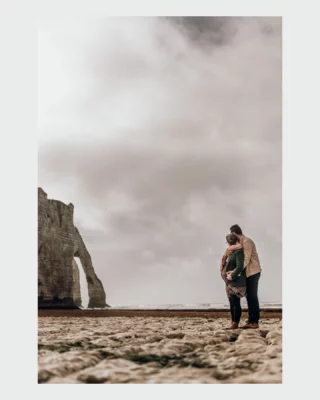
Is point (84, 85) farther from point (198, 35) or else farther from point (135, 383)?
point (135, 383)

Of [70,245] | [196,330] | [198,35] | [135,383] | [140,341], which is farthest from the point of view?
[70,245]

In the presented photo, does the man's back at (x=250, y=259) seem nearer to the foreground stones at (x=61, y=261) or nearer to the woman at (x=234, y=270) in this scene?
the woman at (x=234, y=270)

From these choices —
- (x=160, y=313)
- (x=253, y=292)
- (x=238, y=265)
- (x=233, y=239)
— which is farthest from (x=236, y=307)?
(x=160, y=313)

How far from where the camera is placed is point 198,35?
291 inches

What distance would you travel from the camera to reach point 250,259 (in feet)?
20.6

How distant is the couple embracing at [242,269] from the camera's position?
6258 mm

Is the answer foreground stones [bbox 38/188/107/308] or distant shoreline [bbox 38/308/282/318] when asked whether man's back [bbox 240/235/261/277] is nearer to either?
distant shoreline [bbox 38/308/282/318]

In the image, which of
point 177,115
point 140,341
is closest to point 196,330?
point 140,341

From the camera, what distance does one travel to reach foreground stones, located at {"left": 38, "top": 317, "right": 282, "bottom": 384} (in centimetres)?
476

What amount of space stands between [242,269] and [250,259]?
0.15m

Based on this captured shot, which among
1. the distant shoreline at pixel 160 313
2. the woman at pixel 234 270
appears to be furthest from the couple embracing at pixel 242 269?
the distant shoreline at pixel 160 313

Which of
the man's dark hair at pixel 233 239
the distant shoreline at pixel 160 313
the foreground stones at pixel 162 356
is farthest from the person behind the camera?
the distant shoreline at pixel 160 313

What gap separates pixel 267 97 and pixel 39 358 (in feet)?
14.5

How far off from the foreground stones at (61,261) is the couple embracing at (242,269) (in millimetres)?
3594
